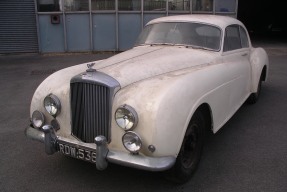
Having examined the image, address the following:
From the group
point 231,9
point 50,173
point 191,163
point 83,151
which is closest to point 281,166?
point 191,163

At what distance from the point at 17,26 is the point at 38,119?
964 centimetres

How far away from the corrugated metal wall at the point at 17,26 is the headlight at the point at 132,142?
10368 mm

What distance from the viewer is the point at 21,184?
3.45m

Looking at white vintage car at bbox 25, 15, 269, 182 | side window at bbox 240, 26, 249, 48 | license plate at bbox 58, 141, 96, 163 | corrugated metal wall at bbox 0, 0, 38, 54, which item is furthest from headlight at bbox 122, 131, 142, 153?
corrugated metal wall at bbox 0, 0, 38, 54

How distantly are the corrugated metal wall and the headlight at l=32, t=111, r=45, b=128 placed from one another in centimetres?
945

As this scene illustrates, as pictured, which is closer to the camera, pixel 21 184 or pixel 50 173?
pixel 21 184

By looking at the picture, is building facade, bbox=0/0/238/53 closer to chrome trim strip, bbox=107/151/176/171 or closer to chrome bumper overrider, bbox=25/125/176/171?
chrome bumper overrider, bbox=25/125/176/171

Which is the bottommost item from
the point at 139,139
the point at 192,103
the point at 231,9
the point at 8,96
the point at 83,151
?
the point at 8,96

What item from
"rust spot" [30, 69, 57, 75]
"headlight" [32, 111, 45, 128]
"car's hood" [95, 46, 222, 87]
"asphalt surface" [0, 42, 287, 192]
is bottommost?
"rust spot" [30, 69, 57, 75]

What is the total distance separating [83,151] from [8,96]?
4373 mm

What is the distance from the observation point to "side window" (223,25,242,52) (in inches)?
191

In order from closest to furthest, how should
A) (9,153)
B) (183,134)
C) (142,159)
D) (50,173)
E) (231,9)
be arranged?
1. (142,159)
2. (183,134)
3. (50,173)
4. (9,153)
5. (231,9)

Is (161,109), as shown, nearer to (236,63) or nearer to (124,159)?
(124,159)

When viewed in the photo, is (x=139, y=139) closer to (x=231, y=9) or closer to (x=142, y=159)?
(x=142, y=159)
